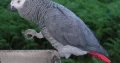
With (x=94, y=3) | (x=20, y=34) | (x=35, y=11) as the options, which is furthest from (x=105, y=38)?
(x=35, y=11)

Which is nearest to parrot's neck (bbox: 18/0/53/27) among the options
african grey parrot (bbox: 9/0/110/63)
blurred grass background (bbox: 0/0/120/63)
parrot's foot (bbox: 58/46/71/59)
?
african grey parrot (bbox: 9/0/110/63)

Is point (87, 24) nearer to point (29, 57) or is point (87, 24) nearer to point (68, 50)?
point (68, 50)

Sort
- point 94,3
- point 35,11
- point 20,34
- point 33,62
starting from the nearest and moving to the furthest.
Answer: point 33,62 → point 35,11 → point 20,34 → point 94,3

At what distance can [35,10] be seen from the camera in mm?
3121

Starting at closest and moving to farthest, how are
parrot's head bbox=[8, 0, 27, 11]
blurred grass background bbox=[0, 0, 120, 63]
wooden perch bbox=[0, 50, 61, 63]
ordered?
1. wooden perch bbox=[0, 50, 61, 63]
2. parrot's head bbox=[8, 0, 27, 11]
3. blurred grass background bbox=[0, 0, 120, 63]

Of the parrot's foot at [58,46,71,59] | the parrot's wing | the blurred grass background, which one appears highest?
the blurred grass background

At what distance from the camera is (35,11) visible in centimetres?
312

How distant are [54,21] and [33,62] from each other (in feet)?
1.48

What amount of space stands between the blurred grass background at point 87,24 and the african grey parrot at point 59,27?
70 cm

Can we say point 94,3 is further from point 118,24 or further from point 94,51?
point 94,51

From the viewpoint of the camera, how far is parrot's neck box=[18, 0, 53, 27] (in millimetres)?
3105

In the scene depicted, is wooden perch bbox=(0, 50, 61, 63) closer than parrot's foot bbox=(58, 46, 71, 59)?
Yes

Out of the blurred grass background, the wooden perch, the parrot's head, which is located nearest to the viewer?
the wooden perch

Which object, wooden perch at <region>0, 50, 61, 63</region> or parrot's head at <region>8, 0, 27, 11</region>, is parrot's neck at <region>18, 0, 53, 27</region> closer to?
parrot's head at <region>8, 0, 27, 11</region>
